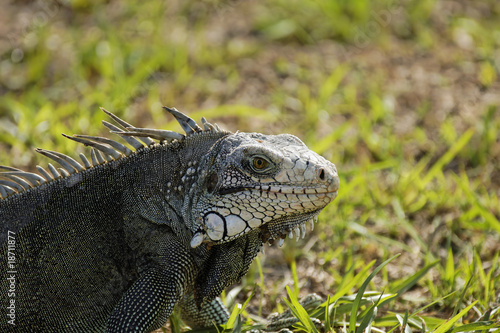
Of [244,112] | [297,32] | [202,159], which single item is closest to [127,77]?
[244,112]

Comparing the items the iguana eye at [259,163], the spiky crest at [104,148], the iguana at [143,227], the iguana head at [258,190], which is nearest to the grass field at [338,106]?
the iguana at [143,227]

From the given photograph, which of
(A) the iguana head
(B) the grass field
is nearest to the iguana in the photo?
(A) the iguana head

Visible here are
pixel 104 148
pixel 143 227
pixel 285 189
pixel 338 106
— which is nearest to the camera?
pixel 285 189

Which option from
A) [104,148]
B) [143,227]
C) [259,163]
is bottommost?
Result: [143,227]

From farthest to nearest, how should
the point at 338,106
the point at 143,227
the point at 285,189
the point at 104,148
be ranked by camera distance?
1. the point at 338,106
2. the point at 104,148
3. the point at 143,227
4. the point at 285,189

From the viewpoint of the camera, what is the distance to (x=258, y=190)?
9.98ft

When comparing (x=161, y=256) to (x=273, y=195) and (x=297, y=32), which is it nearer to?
(x=273, y=195)

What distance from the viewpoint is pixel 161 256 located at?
3166mm

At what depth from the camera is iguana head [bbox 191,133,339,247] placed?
2.99 meters

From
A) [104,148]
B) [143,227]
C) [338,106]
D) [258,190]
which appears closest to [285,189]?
[258,190]

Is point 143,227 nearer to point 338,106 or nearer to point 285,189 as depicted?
point 285,189

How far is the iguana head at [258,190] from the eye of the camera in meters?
2.99

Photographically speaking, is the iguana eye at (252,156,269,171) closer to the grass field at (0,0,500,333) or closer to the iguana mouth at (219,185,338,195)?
the iguana mouth at (219,185,338,195)

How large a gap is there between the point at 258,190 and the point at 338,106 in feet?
12.0
